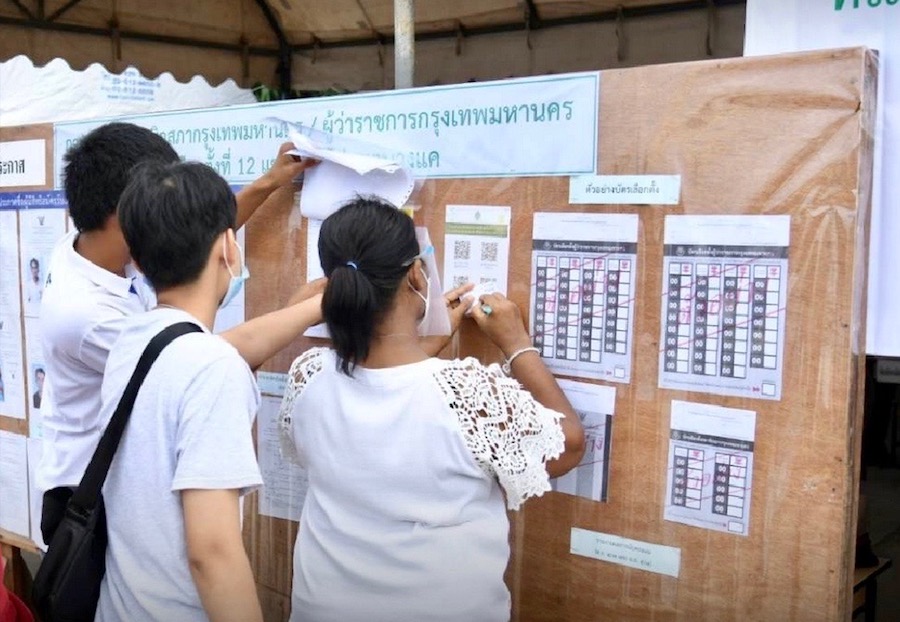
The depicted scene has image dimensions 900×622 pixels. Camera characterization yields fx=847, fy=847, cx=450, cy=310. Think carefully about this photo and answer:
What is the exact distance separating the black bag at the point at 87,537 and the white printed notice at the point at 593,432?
2.99ft

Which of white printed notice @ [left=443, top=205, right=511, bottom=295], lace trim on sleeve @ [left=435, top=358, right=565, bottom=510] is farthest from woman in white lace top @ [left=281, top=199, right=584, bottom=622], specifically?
white printed notice @ [left=443, top=205, right=511, bottom=295]

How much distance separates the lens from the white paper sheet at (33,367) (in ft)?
9.91

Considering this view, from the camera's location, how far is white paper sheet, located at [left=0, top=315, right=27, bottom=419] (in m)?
3.09

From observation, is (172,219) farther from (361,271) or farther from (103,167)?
(103,167)

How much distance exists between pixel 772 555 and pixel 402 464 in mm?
797

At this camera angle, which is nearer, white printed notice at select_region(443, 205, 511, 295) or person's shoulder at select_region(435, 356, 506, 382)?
person's shoulder at select_region(435, 356, 506, 382)

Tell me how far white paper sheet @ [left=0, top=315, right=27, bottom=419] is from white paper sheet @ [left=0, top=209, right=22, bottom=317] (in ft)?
0.13

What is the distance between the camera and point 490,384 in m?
1.54

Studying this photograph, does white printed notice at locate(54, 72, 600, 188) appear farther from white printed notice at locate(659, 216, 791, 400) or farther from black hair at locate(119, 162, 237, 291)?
black hair at locate(119, 162, 237, 291)

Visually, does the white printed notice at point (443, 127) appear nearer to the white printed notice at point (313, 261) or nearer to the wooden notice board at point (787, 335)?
the wooden notice board at point (787, 335)

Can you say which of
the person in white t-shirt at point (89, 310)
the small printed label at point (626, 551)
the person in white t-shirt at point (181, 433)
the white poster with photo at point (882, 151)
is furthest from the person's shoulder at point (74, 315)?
Result: the white poster with photo at point (882, 151)

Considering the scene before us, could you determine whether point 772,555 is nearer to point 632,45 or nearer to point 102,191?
point 102,191

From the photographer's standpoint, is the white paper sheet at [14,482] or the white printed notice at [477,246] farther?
the white paper sheet at [14,482]

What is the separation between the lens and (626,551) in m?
1.90
